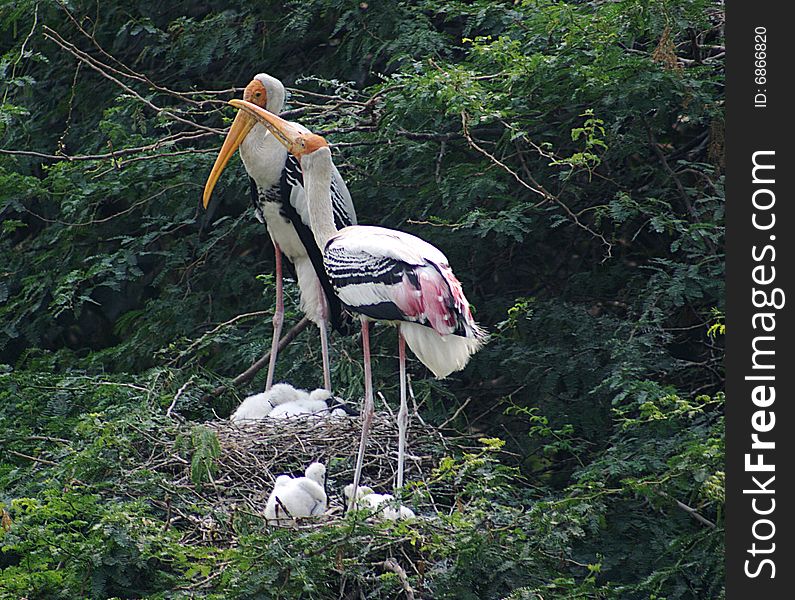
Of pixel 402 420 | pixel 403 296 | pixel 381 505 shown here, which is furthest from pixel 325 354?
pixel 381 505

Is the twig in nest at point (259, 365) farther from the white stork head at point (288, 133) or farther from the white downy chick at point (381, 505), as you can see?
the white downy chick at point (381, 505)

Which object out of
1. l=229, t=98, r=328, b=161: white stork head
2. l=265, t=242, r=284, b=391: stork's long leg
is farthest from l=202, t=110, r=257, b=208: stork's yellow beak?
l=265, t=242, r=284, b=391: stork's long leg

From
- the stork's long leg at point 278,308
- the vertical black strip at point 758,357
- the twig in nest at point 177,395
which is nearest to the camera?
the vertical black strip at point 758,357

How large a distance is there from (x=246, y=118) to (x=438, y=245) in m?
1.28

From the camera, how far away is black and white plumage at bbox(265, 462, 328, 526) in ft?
20.0

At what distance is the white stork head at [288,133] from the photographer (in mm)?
6844

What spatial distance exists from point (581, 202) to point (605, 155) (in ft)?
1.59

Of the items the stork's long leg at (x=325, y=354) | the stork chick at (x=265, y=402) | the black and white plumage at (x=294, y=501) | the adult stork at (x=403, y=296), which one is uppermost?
the adult stork at (x=403, y=296)

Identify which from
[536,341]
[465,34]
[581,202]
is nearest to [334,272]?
[536,341]

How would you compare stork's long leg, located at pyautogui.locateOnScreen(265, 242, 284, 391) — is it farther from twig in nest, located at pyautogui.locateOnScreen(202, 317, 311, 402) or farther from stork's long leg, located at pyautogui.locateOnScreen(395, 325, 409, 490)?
stork's long leg, located at pyautogui.locateOnScreen(395, 325, 409, 490)

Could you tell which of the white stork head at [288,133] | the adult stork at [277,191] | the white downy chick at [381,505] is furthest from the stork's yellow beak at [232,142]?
the white downy chick at [381,505]

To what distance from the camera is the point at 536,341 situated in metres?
7.69

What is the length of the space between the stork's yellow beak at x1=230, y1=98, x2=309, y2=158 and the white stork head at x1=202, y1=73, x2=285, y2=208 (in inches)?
9.3

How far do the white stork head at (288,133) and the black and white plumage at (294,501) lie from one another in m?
1.57
